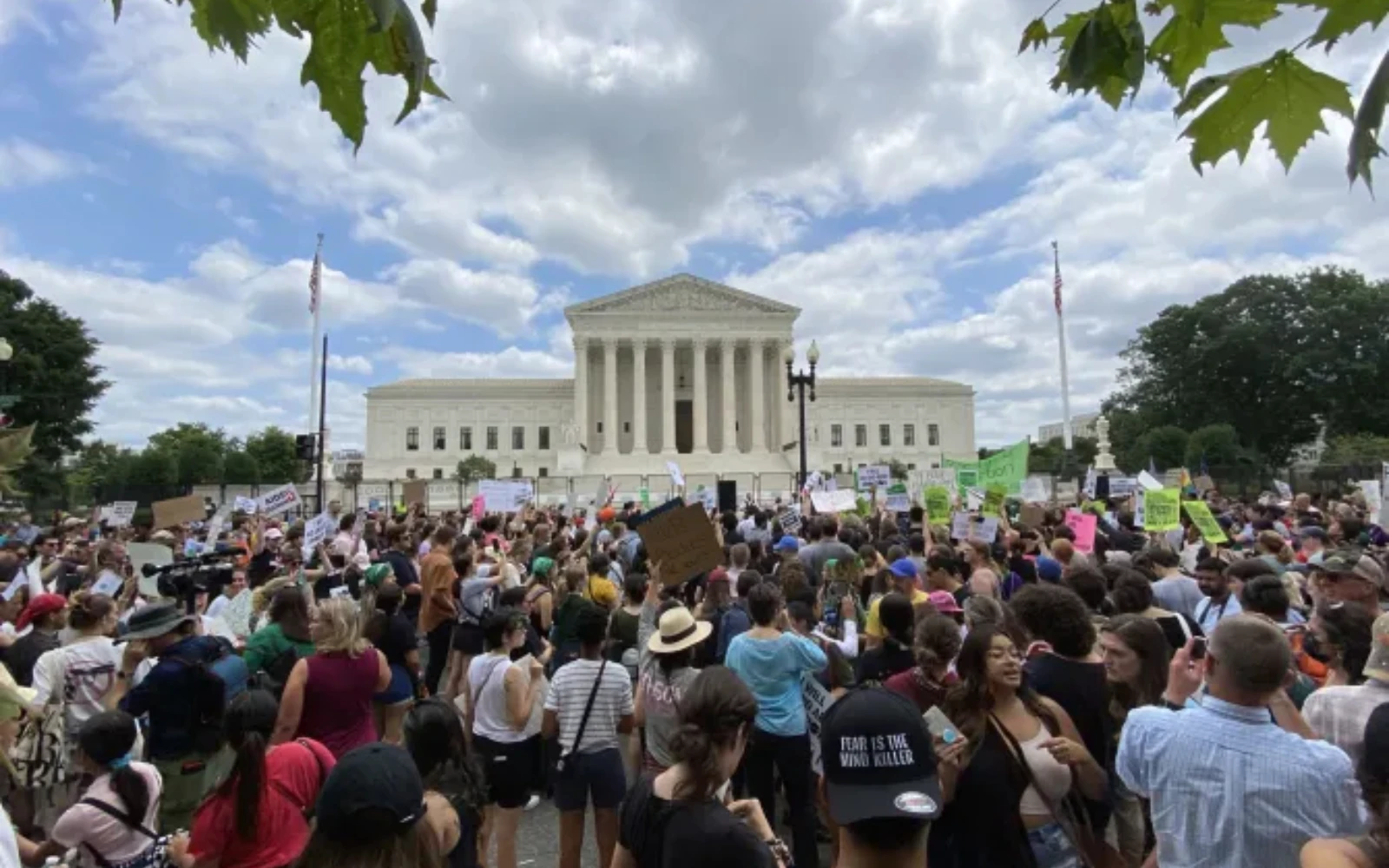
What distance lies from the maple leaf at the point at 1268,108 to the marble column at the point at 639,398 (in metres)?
64.2

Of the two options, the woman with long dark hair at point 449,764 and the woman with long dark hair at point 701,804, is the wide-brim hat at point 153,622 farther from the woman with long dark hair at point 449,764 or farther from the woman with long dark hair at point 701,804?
the woman with long dark hair at point 701,804

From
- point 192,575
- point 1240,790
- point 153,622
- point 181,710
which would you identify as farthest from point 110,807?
point 1240,790

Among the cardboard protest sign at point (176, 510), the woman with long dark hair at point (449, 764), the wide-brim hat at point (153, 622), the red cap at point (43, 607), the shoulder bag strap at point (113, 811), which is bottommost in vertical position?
the shoulder bag strap at point (113, 811)

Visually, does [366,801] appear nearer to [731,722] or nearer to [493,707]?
[731,722]

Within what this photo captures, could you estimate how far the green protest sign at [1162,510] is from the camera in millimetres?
10383

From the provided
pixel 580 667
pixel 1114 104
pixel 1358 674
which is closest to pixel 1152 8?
pixel 1114 104

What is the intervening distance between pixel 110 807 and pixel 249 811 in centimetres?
97

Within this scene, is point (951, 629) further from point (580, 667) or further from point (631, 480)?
point (631, 480)

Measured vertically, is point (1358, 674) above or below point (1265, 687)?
below

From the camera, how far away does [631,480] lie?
55.7 m

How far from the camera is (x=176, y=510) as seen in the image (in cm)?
1027

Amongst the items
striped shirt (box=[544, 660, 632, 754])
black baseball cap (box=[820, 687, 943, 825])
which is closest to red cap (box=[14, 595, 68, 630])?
striped shirt (box=[544, 660, 632, 754])

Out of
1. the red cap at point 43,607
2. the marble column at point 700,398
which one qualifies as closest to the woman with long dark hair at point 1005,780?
the red cap at point 43,607

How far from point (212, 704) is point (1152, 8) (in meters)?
4.99
